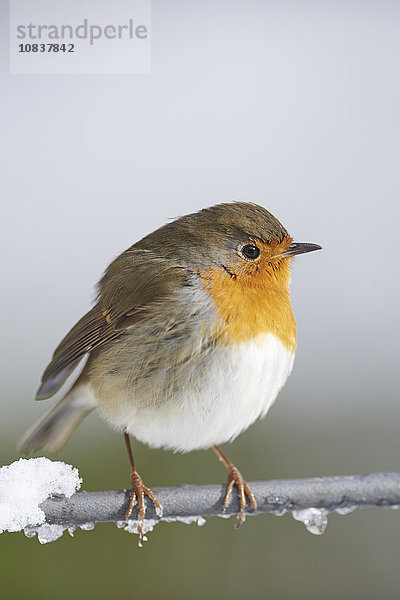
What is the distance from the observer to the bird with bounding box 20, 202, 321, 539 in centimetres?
171

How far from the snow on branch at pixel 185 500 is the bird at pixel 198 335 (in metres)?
0.06

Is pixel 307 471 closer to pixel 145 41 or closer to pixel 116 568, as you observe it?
pixel 116 568

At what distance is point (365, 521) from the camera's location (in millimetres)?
3221

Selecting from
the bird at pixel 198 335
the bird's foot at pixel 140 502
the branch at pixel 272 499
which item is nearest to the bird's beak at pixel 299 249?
the bird at pixel 198 335

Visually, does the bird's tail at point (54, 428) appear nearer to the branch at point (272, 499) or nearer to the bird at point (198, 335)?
the bird at point (198, 335)

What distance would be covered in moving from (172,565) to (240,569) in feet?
0.96

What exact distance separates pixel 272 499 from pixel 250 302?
0.44 m

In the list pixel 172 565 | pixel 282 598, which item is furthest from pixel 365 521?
pixel 172 565

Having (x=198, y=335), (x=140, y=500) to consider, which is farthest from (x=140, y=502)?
(x=198, y=335)

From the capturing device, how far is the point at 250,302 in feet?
5.69

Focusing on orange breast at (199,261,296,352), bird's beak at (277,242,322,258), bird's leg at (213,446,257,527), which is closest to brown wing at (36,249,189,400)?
orange breast at (199,261,296,352)

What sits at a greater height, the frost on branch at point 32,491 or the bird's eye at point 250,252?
the bird's eye at point 250,252

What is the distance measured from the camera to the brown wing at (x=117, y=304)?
1.84 m
